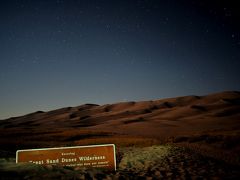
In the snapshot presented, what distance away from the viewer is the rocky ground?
18.6 feet

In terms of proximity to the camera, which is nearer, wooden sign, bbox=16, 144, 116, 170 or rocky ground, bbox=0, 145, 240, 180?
rocky ground, bbox=0, 145, 240, 180

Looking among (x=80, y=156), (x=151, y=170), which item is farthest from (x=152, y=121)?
(x=80, y=156)

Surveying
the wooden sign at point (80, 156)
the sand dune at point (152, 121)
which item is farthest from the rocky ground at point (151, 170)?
the sand dune at point (152, 121)

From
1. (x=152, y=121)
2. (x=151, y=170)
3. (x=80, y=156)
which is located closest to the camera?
(x=80, y=156)

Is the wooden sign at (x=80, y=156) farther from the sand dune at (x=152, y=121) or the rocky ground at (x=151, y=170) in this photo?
the sand dune at (x=152, y=121)

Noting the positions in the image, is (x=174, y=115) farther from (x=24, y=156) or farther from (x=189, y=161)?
(x=24, y=156)

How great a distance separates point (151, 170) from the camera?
8.36 metres

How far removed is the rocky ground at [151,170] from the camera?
567 cm

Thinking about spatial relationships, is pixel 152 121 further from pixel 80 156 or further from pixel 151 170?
pixel 80 156

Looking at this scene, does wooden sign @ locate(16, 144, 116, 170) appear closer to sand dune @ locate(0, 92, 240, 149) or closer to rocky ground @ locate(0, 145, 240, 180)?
rocky ground @ locate(0, 145, 240, 180)

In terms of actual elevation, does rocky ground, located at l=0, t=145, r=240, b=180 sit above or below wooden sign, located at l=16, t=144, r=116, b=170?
below

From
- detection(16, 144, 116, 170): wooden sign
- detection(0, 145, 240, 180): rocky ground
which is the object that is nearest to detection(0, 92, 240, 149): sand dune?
detection(0, 145, 240, 180): rocky ground

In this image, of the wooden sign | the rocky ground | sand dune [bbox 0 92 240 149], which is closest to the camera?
the rocky ground

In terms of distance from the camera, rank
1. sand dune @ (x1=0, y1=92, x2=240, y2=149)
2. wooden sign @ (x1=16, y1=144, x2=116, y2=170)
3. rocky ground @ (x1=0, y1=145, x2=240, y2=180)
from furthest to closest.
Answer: sand dune @ (x1=0, y1=92, x2=240, y2=149), wooden sign @ (x1=16, y1=144, x2=116, y2=170), rocky ground @ (x1=0, y1=145, x2=240, y2=180)
